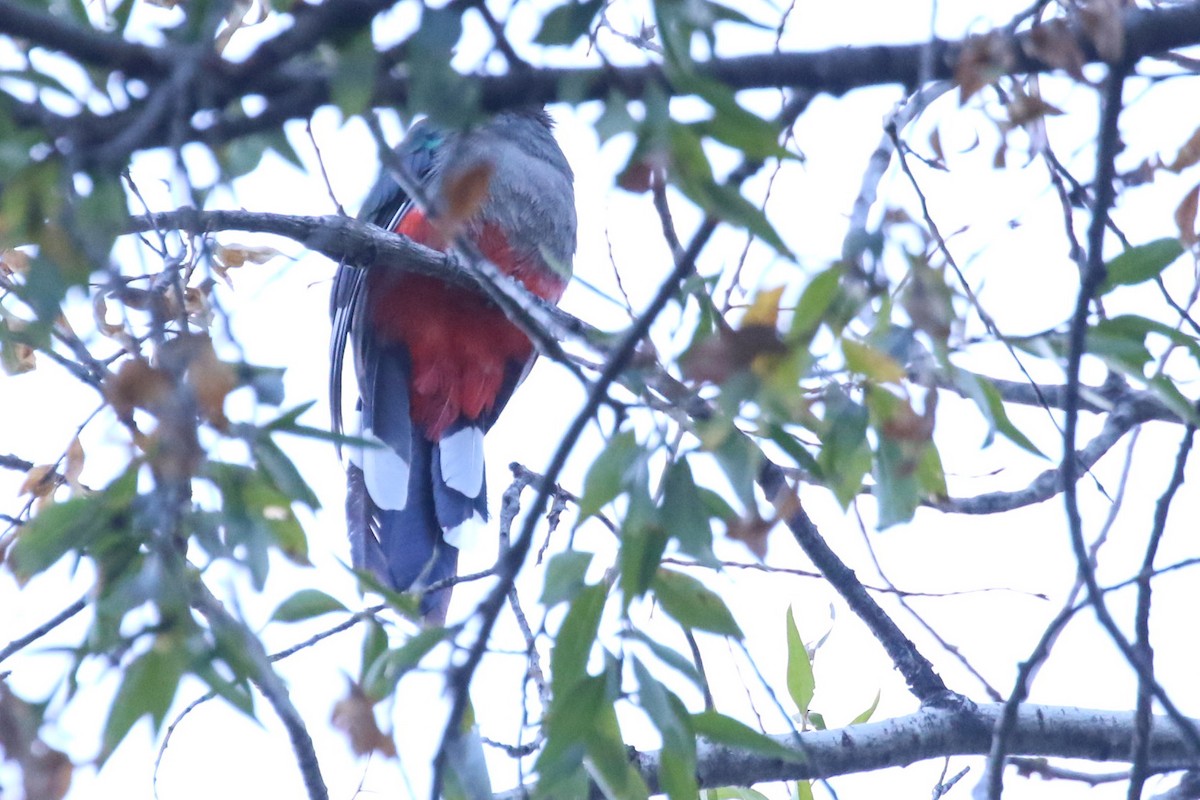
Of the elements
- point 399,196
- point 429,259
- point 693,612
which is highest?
point 399,196

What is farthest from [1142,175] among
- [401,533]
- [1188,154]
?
[401,533]

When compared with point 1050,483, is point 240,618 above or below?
below

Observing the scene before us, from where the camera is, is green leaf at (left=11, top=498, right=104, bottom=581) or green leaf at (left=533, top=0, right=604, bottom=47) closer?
green leaf at (left=533, top=0, right=604, bottom=47)

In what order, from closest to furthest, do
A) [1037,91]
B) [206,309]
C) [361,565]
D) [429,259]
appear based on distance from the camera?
[206,309] → [1037,91] → [429,259] → [361,565]

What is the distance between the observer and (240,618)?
1.14m

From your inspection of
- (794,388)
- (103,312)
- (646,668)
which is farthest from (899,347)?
(103,312)

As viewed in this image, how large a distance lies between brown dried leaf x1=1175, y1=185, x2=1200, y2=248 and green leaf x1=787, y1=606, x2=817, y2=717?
117cm

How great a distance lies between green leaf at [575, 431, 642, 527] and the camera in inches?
50.6

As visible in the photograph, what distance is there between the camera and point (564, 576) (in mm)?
1421

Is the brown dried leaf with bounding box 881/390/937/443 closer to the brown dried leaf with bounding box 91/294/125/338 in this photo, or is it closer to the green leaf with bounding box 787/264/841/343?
the green leaf with bounding box 787/264/841/343

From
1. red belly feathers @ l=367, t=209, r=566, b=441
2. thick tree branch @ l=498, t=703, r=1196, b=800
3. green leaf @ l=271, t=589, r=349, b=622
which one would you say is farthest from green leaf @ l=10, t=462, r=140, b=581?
red belly feathers @ l=367, t=209, r=566, b=441

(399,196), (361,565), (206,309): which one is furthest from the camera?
(399,196)

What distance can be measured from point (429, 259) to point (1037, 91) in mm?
1602

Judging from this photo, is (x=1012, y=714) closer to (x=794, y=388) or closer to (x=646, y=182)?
(x=794, y=388)
